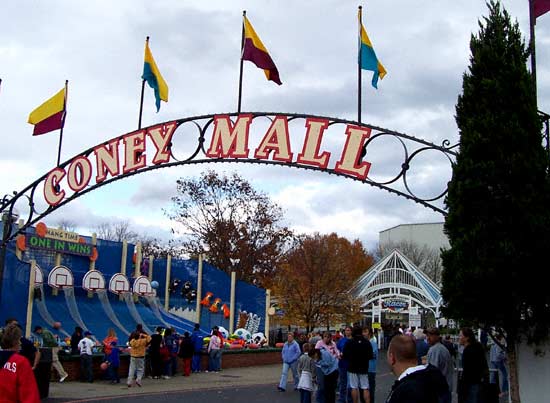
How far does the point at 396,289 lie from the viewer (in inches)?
2138

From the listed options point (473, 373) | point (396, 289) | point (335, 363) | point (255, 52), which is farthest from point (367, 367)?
point (396, 289)

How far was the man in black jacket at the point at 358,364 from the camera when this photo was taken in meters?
13.1

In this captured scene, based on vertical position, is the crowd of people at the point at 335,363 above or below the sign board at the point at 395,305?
below

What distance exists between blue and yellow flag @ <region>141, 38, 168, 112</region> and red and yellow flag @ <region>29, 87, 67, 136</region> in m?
2.58

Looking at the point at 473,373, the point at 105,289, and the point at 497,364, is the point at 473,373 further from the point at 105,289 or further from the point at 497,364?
the point at 105,289

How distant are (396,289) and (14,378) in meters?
50.1

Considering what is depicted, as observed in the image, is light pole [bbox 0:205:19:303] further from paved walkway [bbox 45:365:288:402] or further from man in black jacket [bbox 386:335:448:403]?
man in black jacket [bbox 386:335:448:403]

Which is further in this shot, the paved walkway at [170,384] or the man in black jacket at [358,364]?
the paved walkway at [170,384]

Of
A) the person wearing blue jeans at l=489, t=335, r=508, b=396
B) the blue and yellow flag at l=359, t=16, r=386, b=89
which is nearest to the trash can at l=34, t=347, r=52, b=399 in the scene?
the blue and yellow flag at l=359, t=16, r=386, b=89

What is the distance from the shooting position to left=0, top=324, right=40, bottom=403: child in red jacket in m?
5.89

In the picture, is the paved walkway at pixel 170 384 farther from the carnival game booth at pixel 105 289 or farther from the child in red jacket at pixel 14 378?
the child in red jacket at pixel 14 378

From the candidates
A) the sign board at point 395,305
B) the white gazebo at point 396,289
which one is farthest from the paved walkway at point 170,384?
the white gazebo at point 396,289

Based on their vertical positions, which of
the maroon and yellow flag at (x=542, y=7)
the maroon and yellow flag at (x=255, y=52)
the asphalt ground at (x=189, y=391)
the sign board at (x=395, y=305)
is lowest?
the asphalt ground at (x=189, y=391)

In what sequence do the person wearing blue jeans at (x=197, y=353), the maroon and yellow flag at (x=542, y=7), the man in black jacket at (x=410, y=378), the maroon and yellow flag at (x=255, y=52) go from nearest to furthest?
the man in black jacket at (x=410, y=378) < the maroon and yellow flag at (x=542, y=7) < the maroon and yellow flag at (x=255, y=52) < the person wearing blue jeans at (x=197, y=353)
